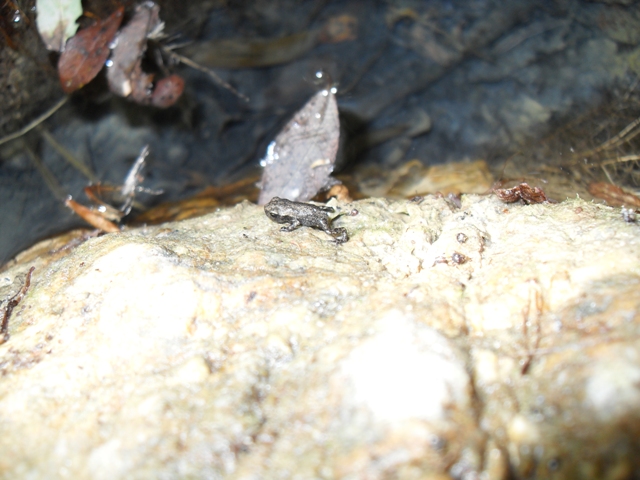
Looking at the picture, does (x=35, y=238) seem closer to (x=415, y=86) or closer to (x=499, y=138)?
(x=415, y=86)

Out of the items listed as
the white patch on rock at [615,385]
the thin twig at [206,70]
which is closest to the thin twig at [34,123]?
the thin twig at [206,70]

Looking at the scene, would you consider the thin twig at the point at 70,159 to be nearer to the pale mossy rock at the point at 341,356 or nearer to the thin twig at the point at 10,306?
the thin twig at the point at 10,306

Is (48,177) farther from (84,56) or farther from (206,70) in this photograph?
(206,70)

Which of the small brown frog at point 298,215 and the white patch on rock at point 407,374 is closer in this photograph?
the white patch on rock at point 407,374

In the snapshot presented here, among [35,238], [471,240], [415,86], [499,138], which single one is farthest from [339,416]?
[415,86]

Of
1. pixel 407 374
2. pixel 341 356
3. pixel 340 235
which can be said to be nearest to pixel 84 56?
pixel 340 235

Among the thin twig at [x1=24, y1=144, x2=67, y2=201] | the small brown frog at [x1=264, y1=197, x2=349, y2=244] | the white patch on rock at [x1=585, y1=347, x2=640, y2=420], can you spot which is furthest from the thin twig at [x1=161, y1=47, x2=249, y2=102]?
the white patch on rock at [x1=585, y1=347, x2=640, y2=420]
